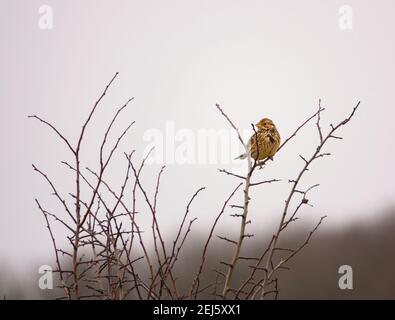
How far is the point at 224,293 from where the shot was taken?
79.8 inches

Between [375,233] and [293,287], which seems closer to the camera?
[293,287]

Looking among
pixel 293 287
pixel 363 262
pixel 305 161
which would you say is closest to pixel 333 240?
pixel 363 262

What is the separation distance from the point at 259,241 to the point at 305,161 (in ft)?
84.4

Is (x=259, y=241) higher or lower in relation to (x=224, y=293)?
lower

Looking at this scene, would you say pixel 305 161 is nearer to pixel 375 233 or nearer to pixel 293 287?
pixel 293 287

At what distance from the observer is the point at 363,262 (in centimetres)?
3219

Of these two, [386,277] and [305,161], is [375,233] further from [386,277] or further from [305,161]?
[305,161]
